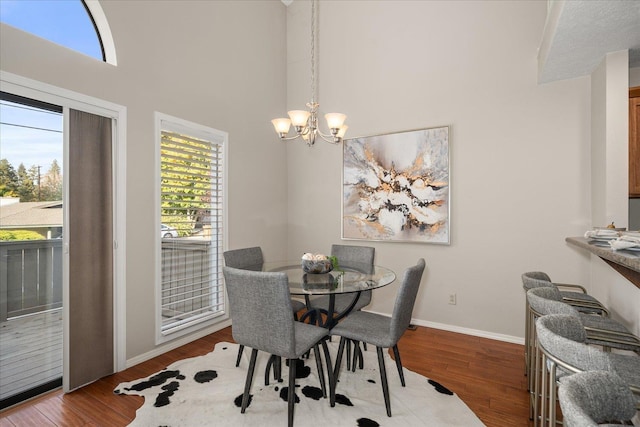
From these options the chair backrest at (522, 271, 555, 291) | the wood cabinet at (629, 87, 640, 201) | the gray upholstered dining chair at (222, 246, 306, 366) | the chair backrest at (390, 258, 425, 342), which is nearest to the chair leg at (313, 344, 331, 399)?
the chair backrest at (390, 258, 425, 342)

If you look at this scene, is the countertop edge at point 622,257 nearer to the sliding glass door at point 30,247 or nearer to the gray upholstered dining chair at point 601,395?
the gray upholstered dining chair at point 601,395

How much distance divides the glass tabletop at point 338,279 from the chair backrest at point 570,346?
3.55 ft

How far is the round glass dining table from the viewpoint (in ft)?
7.11

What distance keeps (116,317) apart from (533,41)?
463 cm

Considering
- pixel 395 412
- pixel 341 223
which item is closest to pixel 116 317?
pixel 395 412

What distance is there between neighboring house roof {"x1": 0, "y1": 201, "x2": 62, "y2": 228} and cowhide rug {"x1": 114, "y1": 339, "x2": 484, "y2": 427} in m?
1.36

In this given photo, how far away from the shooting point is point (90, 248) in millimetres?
2523

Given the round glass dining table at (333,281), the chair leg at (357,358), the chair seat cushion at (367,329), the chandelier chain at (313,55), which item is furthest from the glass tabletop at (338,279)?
the chandelier chain at (313,55)

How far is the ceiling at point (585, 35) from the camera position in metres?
2.04

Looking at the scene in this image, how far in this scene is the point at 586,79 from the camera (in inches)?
117

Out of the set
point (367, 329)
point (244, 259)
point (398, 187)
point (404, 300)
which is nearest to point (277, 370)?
point (367, 329)

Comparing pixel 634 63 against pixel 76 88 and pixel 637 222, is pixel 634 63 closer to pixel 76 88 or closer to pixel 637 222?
pixel 637 222

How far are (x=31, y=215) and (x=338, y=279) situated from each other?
7.41ft

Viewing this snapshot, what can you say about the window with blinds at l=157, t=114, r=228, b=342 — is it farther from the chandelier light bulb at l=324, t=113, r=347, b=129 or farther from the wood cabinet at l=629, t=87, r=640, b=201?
Answer: the wood cabinet at l=629, t=87, r=640, b=201
